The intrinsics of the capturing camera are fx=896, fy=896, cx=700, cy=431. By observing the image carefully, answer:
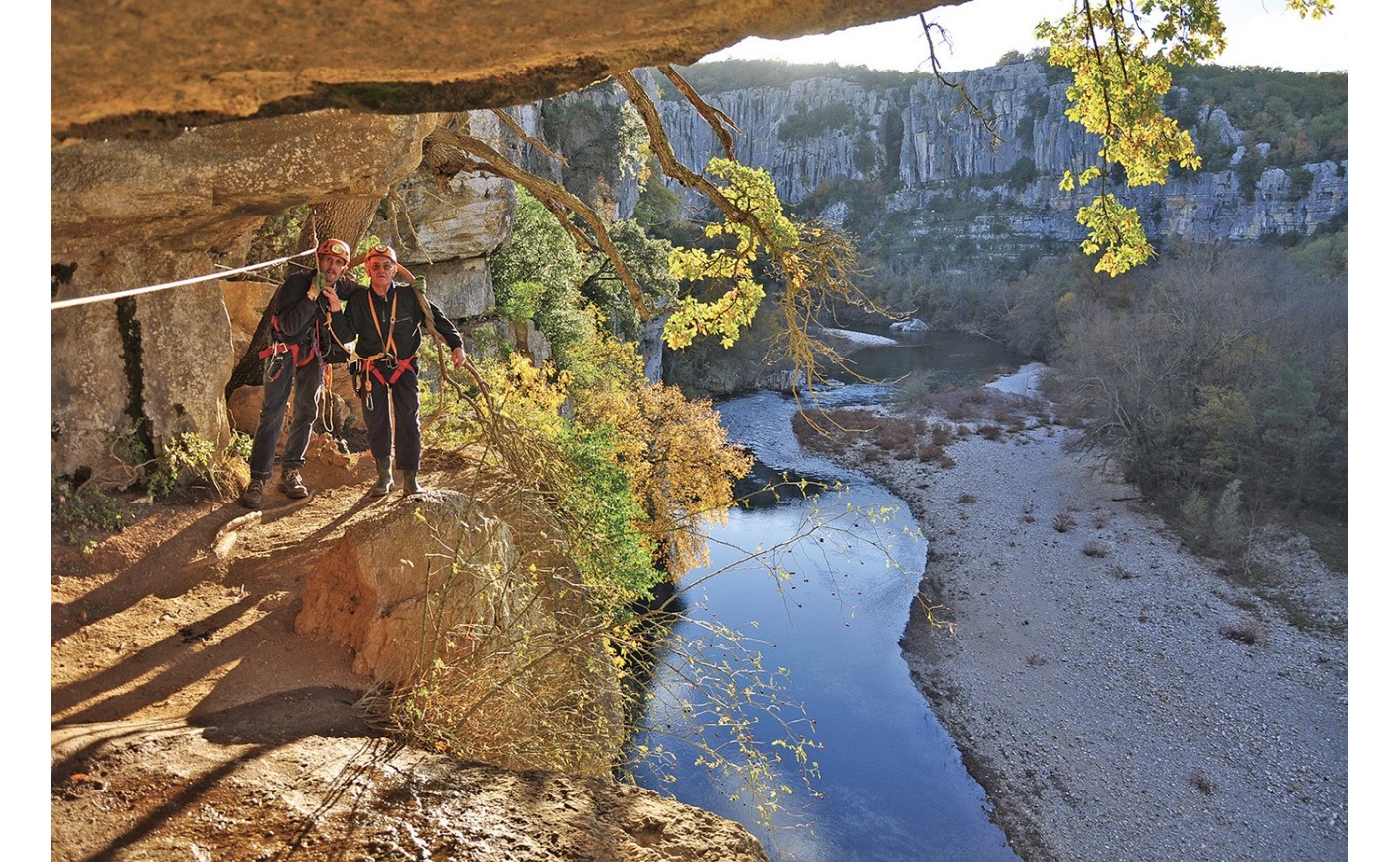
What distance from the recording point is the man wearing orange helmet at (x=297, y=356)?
200 inches

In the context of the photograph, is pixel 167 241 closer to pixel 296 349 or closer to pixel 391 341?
pixel 296 349

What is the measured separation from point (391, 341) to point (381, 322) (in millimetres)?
120

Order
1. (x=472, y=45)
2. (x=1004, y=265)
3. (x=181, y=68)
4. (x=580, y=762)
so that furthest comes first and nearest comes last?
(x=1004, y=265)
(x=580, y=762)
(x=472, y=45)
(x=181, y=68)

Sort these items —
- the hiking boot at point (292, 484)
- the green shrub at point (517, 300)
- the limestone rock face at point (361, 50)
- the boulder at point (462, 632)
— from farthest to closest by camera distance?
the green shrub at point (517, 300) < the hiking boot at point (292, 484) < the boulder at point (462, 632) < the limestone rock face at point (361, 50)

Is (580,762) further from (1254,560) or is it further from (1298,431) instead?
(1298,431)

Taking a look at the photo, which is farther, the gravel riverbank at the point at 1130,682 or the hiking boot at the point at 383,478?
the gravel riverbank at the point at 1130,682

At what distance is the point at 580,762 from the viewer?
14.6ft

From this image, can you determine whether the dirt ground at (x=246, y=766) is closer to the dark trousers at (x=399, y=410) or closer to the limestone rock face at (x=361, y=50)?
the dark trousers at (x=399, y=410)

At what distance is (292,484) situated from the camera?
19.9 feet

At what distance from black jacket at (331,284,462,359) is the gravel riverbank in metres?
11.1

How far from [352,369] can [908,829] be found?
10398mm

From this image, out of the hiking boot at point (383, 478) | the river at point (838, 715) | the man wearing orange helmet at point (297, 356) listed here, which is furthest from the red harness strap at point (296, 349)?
the river at point (838, 715)

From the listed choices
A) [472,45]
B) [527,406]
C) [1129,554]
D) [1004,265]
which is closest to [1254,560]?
[1129,554]

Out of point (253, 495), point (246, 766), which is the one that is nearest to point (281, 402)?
point (253, 495)
